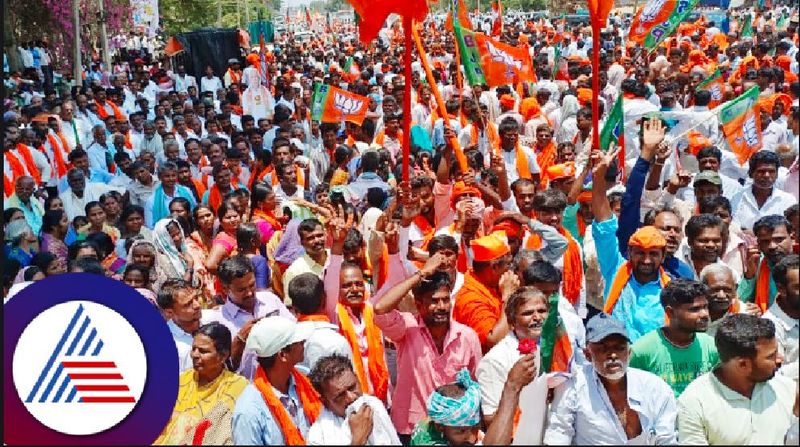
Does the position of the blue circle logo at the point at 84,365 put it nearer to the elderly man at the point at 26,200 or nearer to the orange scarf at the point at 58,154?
the elderly man at the point at 26,200

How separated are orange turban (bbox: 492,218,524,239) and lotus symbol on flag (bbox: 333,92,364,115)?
13.4 ft

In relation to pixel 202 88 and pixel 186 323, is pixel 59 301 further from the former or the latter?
pixel 202 88

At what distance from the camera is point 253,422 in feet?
10.0

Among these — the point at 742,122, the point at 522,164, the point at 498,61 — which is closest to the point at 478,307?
the point at 742,122

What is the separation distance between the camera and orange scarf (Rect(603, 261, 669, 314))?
13.0 feet

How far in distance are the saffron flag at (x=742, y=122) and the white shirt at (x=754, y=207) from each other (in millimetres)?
731

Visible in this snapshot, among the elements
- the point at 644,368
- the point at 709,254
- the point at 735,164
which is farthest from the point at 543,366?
the point at 735,164

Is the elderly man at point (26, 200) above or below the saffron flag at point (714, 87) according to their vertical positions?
below

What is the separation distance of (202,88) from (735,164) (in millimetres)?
12089

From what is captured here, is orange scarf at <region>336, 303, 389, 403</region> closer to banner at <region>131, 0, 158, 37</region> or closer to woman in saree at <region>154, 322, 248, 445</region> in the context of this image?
woman in saree at <region>154, 322, 248, 445</region>

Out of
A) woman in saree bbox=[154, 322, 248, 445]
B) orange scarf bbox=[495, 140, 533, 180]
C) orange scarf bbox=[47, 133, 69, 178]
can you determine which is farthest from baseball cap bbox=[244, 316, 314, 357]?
orange scarf bbox=[47, 133, 69, 178]

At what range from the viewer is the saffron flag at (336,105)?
28.5 ft

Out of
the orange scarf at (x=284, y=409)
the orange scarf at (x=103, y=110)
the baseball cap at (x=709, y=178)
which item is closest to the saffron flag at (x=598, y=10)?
the baseball cap at (x=709, y=178)

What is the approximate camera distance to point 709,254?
14.1ft
